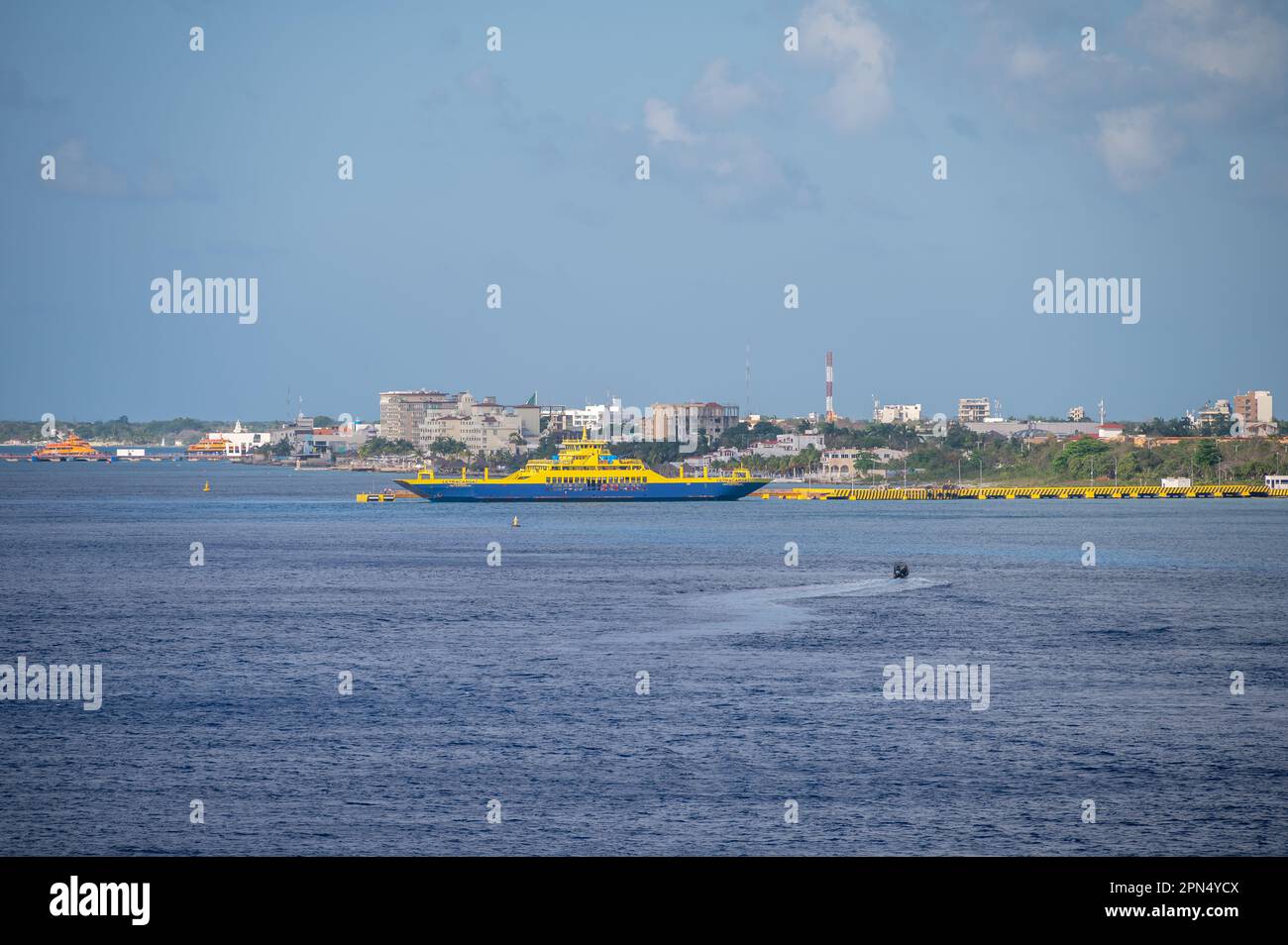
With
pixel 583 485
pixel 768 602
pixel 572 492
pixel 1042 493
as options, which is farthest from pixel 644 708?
pixel 1042 493

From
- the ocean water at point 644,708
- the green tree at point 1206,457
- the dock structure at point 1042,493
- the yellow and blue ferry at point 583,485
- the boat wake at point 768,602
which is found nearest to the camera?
the ocean water at point 644,708

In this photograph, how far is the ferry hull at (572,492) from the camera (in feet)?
404

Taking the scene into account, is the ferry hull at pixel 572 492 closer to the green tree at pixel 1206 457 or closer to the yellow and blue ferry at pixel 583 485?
the yellow and blue ferry at pixel 583 485

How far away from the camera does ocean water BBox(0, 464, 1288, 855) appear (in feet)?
67.7

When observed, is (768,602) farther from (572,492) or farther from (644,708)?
(572,492)

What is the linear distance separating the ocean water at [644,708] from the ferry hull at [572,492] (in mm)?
55175

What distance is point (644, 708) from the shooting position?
29.2 m

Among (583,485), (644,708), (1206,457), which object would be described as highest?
(1206,457)

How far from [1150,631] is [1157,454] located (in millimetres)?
136213

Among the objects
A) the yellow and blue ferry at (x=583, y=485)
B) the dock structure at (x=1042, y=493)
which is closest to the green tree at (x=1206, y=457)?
the dock structure at (x=1042, y=493)

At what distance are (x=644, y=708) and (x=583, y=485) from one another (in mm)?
94245

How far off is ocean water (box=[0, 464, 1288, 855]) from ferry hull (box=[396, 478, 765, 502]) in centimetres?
5518
